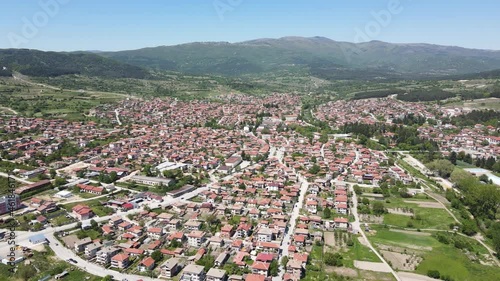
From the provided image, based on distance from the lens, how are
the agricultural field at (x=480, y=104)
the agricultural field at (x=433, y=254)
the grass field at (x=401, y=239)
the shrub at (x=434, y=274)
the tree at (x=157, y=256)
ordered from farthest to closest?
the agricultural field at (x=480, y=104) → the grass field at (x=401, y=239) → the tree at (x=157, y=256) → the agricultural field at (x=433, y=254) → the shrub at (x=434, y=274)

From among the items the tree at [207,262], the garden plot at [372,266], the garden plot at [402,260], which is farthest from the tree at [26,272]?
the garden plot at [402,260]

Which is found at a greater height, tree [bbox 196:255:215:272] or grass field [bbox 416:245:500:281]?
tree [bbox 196:255:215:272]

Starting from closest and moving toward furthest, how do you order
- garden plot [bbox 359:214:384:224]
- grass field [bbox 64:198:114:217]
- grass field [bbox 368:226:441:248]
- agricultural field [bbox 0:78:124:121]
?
grass field [bbox 368:226:441:248] < garden plot [bbox 359:214:384:224] < grass field [bbox 64:198:114:217] < agricultural field [bbox 0:78:124:121]

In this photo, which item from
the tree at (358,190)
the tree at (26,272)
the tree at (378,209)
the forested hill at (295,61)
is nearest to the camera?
the tree at (26,272)

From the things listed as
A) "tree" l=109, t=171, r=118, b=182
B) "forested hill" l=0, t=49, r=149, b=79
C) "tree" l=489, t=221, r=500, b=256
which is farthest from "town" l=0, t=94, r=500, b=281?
"forested hill" l=0, t=49, r=149, b=79

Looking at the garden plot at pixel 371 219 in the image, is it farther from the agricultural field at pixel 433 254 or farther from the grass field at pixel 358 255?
the grass field at pixel 358 255

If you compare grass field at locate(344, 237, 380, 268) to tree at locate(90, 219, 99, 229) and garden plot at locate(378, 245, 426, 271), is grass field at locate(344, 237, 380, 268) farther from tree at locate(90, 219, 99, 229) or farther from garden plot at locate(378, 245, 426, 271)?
tree at locate(90, 219, 99, 229)

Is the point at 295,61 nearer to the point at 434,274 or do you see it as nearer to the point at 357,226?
the point at 357,226

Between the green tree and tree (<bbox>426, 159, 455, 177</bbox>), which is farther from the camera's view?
tree (<bbox>426, 159, 455, 177</bbox>)
